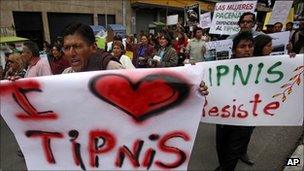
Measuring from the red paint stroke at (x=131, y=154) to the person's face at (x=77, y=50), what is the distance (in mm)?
639

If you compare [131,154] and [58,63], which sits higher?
[131,154]

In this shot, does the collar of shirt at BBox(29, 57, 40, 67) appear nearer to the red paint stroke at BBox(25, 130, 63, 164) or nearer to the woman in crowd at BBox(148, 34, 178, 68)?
the woman in crowd at BBox(148, 34, 178, 68)

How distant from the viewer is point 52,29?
21109 millimetres

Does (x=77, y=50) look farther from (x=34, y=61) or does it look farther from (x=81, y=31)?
(x=34, y=61)

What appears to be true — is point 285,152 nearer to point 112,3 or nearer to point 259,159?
point 259,159

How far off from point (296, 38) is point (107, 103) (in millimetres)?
6945

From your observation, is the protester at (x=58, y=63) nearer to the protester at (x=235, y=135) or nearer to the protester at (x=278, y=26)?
the protester at (x=235, y=135)

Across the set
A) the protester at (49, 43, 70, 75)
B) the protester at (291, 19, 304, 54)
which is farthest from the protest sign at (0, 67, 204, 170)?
the protester at (291, 19, 304, 54)

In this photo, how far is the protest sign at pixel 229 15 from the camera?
22.5 ft

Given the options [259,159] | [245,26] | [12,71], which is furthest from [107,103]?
[12,71]

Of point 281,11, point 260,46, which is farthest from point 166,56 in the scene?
point 260,46

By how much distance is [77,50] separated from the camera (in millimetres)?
2443

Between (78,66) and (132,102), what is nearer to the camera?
(132,102)

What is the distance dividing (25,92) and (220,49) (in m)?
4.02
